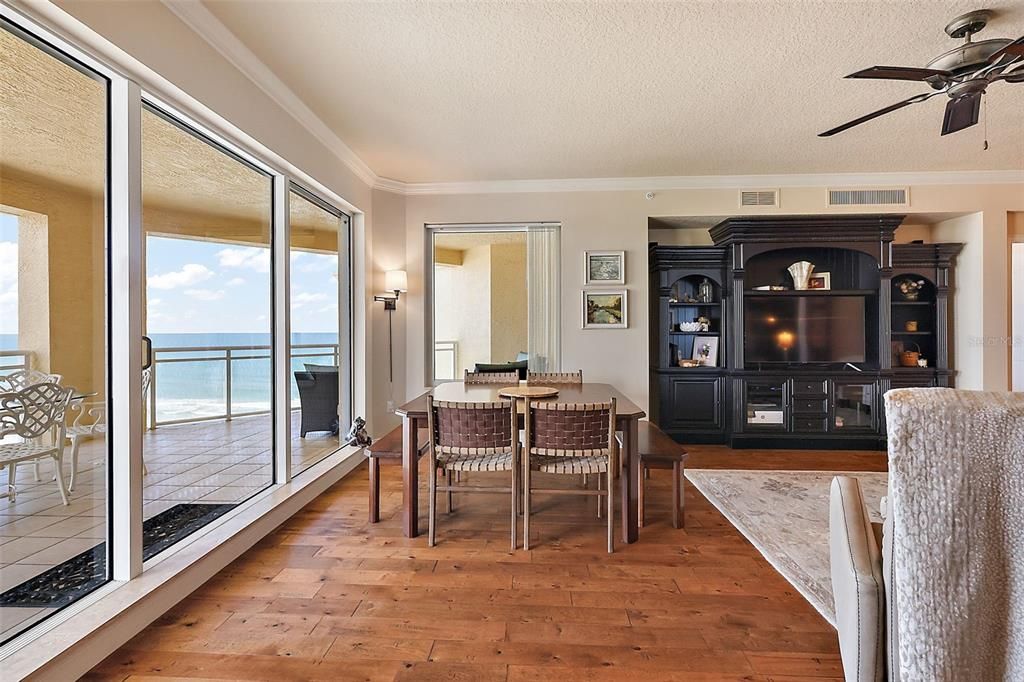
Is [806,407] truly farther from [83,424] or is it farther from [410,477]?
[83,424]

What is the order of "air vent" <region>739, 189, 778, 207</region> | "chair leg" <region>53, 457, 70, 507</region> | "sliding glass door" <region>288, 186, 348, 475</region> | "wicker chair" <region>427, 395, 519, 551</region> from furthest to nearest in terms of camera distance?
1. "air vent" <region>739, 189, 778, 207</region>
2. "sliding glass door" <region>288, 186, 348, 475</region>
3. "wicker chair" <region>427, 395, 519, 551</region>
4. "chair leg" <region>53, 457, 70, 507</region>

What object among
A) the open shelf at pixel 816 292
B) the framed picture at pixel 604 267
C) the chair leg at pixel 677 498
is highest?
the framed picture at pixel 604 267

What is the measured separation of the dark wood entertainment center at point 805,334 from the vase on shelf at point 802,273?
0.11 meters

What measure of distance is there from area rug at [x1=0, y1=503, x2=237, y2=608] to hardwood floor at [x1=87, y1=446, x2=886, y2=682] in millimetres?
308

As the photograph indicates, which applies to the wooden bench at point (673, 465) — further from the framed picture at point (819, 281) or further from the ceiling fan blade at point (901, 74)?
the framed picture at point (819, 281)

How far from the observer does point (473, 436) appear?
8.87ft

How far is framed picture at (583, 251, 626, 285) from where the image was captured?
5082 mm

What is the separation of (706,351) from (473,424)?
3.60m

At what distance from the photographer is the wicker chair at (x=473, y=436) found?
8.82 feet

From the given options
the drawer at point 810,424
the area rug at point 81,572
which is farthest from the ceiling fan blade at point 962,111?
the area rug at point 81,572

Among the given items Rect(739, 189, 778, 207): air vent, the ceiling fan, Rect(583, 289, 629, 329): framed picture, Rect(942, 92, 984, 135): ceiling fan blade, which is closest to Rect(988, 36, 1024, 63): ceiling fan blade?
the ceiling fan

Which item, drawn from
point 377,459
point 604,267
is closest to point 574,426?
point 377,459

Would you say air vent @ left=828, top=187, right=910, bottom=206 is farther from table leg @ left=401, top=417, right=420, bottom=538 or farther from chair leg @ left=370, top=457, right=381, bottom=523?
chair leg @ left=370, top=457, right=381, bottom=523

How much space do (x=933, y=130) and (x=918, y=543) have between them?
4.19 meters
